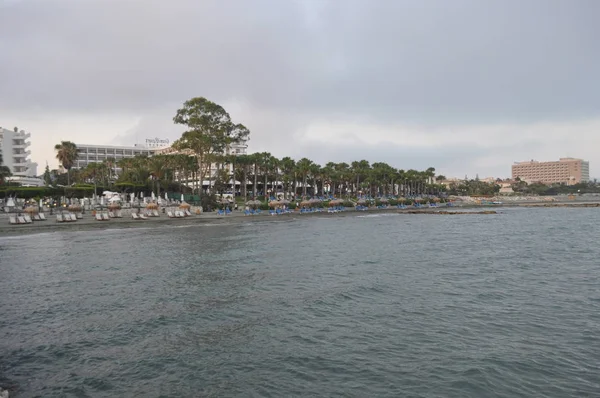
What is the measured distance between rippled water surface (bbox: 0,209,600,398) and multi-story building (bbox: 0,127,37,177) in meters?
96.7

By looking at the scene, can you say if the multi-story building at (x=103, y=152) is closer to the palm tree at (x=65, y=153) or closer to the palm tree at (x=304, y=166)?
the palm tree at (x=65, y=153)

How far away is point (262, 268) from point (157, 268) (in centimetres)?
515

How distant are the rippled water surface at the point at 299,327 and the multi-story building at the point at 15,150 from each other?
317 feet

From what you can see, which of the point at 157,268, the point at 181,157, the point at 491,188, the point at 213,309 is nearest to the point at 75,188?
the point at 181,157

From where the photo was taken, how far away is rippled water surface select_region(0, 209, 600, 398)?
7801mm

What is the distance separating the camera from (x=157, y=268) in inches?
771

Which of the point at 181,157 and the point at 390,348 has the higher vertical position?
the point at 181,157

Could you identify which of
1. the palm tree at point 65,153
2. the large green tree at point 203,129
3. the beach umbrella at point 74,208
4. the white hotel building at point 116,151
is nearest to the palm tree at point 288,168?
the large green tree at point 203,129

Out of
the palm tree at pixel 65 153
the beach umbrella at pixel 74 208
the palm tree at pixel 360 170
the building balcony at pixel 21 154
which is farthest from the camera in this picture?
the palm tree at pixel 360 170

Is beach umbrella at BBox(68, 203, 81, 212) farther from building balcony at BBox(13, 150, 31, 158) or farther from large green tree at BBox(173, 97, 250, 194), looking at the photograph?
building balcony at BBox(13, 150, 31, 158)

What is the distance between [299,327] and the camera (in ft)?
36.0

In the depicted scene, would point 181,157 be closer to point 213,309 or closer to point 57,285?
point 57,285

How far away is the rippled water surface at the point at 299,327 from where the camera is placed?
780 centimetres

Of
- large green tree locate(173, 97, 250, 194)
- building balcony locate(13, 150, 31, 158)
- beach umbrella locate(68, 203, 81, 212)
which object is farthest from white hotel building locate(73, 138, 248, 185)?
beach umbrella locate(68, 203, 81, 212)
